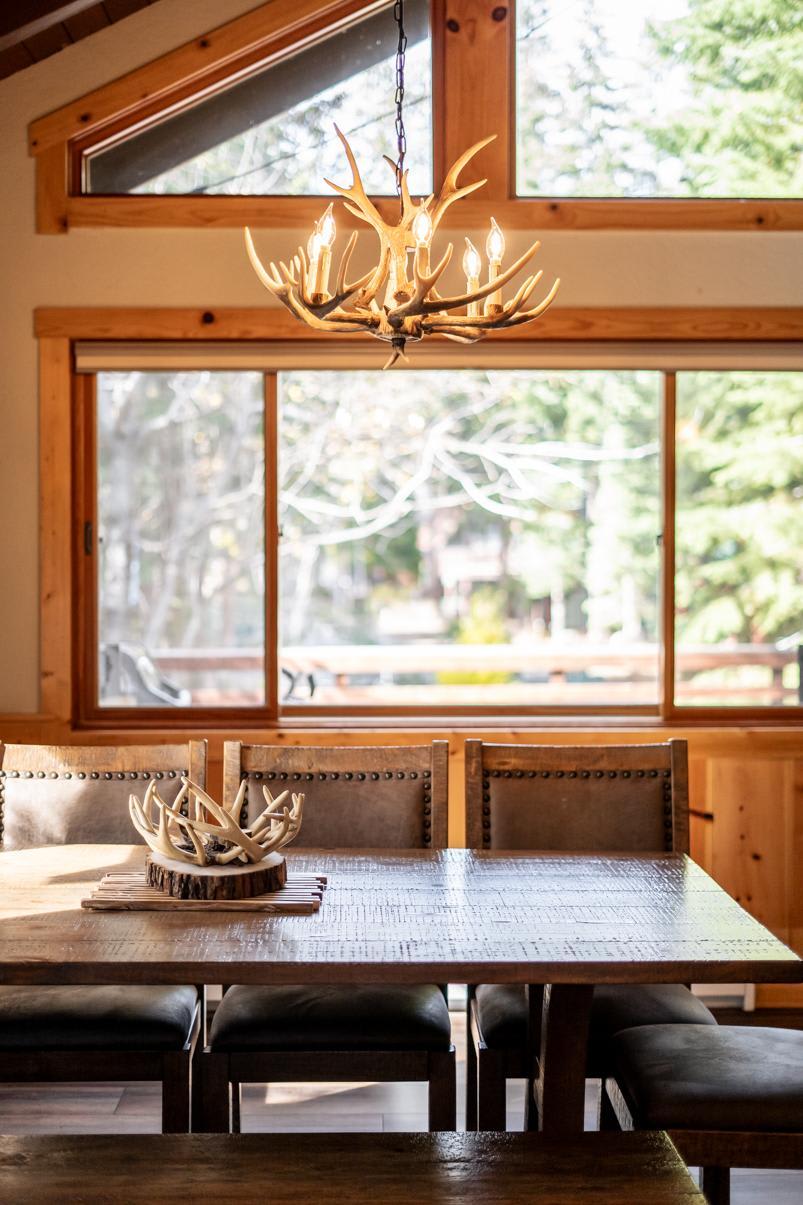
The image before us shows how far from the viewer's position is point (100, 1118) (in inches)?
119

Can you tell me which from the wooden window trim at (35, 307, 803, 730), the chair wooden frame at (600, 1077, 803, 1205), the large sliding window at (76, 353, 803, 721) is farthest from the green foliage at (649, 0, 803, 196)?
the chair wooden frame at (600, 1077, 803, 1205)

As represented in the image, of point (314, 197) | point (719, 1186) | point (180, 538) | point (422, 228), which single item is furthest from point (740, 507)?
point (719, 1186)

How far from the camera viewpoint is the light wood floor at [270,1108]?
2.96 m

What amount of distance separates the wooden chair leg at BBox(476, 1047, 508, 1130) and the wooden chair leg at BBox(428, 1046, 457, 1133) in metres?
0.10

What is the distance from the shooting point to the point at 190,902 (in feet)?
7.16

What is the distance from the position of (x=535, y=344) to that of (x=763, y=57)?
119cm

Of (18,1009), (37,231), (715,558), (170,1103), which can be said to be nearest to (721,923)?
(170,1103)

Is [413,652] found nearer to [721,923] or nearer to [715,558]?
[715,558]

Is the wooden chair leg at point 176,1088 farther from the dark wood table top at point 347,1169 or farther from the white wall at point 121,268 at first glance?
the white wall at point 121,268

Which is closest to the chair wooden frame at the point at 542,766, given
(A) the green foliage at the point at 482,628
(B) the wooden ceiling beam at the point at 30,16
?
(A) the green foliage at the point at 482,628

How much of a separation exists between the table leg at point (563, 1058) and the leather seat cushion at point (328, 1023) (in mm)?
321

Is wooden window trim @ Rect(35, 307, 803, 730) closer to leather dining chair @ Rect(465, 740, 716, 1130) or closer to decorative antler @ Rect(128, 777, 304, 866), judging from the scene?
leather dining chair @ Rect(465, 740, 716, 1130)

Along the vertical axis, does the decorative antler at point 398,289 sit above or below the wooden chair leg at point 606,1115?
above

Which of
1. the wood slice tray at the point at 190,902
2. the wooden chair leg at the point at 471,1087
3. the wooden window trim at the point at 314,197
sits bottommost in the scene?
the wooden chair leg at the point at 471,1087
